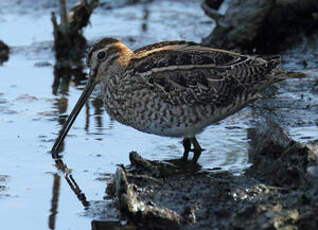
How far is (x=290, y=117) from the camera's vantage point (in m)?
6.72

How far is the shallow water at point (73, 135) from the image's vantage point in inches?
198

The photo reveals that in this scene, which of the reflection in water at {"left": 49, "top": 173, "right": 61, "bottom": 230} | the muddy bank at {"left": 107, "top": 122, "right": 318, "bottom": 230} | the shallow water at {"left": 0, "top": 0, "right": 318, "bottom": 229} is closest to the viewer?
the muddy bank at {"left": 107, "top": 122, "right": 318, "bottom": 230}

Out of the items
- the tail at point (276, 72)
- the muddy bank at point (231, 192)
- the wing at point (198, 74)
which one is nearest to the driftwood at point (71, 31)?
the wing at point (198, 74)

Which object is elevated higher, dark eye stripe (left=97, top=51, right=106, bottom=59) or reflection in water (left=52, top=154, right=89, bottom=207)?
dark eye stripe (left=97, top=51, right=106, bottom=59)

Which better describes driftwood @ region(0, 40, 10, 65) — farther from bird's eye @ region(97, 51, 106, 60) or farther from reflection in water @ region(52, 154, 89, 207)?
reflection in water @ region(52, 154, 89, 207)

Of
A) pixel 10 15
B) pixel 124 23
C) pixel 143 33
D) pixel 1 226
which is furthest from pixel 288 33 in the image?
pixel 1 226

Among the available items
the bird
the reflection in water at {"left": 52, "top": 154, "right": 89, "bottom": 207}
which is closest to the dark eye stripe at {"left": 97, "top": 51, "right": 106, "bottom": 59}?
the bird

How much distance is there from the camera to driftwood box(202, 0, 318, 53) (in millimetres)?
8719

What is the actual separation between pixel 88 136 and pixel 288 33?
3821 mm

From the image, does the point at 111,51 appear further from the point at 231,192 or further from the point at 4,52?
the point at 4,52

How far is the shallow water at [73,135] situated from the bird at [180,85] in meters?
0.30

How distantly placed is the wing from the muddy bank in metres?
0.44

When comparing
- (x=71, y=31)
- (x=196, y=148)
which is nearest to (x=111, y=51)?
(x=196, y=148)

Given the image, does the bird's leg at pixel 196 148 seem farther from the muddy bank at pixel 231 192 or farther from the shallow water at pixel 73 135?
the muddy bank at pixel 231 192
